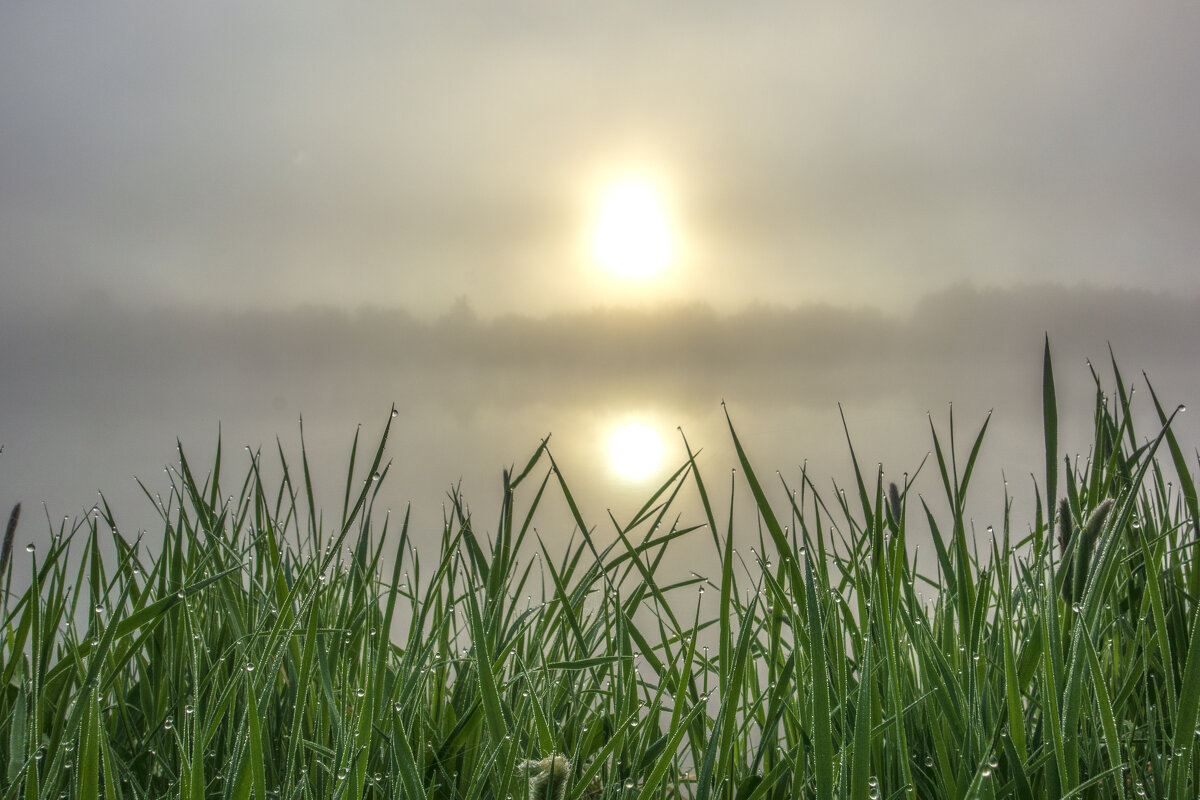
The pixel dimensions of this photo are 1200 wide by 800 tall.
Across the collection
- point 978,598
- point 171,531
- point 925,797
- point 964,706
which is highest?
point 171,531

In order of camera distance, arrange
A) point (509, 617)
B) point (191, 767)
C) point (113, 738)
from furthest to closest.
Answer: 1. point (509, 617)
2. point (113, 738)
3. point (191, 767)

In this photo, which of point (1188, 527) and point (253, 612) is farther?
point (1188, 527)

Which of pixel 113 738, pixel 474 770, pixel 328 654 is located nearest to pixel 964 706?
pixel 474 770

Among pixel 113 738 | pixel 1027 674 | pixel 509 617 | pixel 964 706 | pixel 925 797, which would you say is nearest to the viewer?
pixel 964 706

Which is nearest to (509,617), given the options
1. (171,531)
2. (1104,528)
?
(171,531)

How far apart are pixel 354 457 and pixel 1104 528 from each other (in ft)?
3.30

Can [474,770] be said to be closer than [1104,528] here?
No

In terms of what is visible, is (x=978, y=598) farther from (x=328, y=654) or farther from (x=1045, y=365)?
(x=328, y=654)

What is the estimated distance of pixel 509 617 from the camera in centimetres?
147

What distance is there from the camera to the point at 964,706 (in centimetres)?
87

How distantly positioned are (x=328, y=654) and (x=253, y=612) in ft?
1.11

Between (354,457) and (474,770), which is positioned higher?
(354,457)

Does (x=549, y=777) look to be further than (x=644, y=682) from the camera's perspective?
No

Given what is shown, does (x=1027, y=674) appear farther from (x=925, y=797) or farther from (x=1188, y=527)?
(x=1188, y=527)
